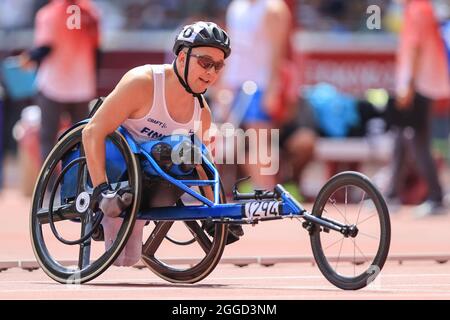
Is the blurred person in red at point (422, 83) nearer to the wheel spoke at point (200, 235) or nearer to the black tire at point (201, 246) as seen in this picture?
the black tire at point (201, 246)

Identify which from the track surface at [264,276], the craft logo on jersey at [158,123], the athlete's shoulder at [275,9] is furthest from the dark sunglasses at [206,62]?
the athlete's shoulder at [275,9]

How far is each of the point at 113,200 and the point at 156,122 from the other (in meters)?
0.60

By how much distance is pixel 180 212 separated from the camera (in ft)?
28.5

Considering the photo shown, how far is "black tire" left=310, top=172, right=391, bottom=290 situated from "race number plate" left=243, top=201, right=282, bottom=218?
217 millimetres

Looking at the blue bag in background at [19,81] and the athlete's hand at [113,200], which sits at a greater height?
the athlete's hand at [113,200]

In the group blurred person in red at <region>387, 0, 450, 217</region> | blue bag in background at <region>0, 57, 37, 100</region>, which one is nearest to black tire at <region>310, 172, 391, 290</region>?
A: blurred person in red at <region>387, 0, 450, 217</region>

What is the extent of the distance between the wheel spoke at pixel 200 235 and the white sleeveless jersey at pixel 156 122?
622 millimetres

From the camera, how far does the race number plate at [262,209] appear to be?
841 centimetres

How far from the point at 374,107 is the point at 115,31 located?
898 centimetres

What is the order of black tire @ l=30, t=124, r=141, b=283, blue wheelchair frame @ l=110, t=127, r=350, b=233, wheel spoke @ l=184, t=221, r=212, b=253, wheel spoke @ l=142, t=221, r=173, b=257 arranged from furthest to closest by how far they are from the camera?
wheel spoke @ l=142, t=221, r=173, b=257 < wheel spoke @ l=184, t=221, r=212, b=253 < black tire @ l=30, t=124, r=141, b=283 < blue wheelchair frame @ l=110, t=127, r=350, b=233

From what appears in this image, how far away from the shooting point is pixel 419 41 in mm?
15719

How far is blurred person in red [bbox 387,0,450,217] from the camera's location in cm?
1571

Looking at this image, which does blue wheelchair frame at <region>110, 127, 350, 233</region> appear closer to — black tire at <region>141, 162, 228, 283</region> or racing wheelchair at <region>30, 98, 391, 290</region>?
racing wheelchair at <region>30, 98, 391, 290</region>
